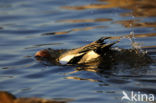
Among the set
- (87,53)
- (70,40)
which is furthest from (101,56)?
(70,40)

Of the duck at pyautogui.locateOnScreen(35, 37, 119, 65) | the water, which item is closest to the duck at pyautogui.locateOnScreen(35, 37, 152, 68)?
the duck at pyautogui.locateOnScreen(35, 37, 119, 65)

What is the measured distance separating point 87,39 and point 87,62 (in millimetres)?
2234

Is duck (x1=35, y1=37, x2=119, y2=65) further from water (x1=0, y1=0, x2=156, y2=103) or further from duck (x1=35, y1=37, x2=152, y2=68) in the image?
water (x1=0, y1=0, x2=156, y2=103)

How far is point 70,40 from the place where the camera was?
36.6 feet

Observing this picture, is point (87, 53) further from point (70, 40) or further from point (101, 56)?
point (70, 40)

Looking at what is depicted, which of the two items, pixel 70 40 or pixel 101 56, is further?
pixel 70 40

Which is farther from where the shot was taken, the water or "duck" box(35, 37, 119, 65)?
"duck" box(35, 37, 119, 65)

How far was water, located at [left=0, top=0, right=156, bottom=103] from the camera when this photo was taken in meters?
7.14

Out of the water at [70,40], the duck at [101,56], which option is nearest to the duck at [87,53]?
the duck at [101,56]

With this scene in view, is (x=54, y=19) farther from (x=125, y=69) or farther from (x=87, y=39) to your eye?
(x=125, y=69)

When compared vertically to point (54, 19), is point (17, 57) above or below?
below

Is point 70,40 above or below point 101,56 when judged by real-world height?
above

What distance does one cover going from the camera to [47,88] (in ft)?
24.2

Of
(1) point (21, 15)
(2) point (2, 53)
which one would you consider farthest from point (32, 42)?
(1) point (21, 15)
